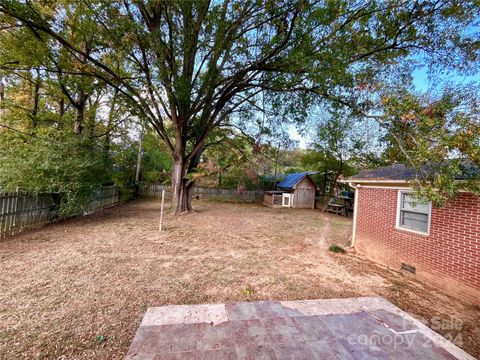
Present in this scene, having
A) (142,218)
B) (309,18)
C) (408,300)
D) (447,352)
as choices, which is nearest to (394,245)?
(408,300)

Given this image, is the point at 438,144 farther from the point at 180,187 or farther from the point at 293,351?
the point at 180,187

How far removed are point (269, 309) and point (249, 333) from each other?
59 centimetres

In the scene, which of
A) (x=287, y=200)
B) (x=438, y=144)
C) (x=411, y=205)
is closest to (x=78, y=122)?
(x=438, y=144)

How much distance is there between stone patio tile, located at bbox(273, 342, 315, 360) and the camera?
77.1 inches

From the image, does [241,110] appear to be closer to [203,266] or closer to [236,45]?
[236,45]

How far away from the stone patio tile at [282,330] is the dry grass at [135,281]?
0.71 metres

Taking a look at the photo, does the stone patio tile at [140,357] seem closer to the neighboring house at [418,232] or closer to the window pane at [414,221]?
the neighboring house at [418,232]

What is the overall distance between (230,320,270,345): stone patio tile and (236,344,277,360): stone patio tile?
2.2 inches

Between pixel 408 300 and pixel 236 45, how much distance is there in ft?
27.6

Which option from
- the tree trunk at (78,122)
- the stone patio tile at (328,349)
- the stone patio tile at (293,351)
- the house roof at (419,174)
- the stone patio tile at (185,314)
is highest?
the tree trunk at (78,122)

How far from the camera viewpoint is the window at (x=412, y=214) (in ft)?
15.0

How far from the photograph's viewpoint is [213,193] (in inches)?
687

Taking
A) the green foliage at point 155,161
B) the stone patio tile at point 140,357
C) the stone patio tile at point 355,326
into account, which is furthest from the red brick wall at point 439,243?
the green foliage at point 155,161

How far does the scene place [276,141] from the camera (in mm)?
10555
